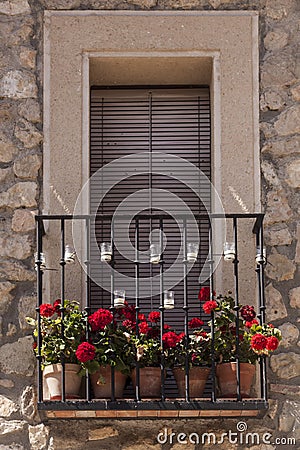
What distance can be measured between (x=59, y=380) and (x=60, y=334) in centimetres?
25

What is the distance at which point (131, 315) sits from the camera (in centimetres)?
718

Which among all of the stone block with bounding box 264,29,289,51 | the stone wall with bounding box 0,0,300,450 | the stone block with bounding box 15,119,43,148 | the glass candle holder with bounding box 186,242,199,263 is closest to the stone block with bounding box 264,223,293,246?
the stone wall with bounding box 0,0,300,450

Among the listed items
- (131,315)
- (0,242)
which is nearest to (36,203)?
(0,242)

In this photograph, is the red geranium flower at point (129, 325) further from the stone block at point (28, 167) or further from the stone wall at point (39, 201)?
the stone block at point (28, 167)

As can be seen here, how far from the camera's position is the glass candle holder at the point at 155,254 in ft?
23.4

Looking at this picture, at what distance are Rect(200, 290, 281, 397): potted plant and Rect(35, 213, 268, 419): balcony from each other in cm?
4

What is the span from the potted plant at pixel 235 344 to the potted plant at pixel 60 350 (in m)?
0.73

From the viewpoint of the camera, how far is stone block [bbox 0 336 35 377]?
7.32 m

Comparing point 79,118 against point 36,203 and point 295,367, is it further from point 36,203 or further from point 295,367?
point 295,367

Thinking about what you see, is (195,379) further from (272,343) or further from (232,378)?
(272,343)

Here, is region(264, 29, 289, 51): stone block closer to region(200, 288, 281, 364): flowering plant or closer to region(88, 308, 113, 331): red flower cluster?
region(200, 288, 281, 364): flowering plant

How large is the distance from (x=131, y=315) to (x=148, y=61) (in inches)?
67.6

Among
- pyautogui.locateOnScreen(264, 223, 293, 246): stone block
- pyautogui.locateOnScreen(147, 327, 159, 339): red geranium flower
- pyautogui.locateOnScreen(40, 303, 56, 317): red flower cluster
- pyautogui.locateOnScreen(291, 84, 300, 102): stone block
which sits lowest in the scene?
pyautogui.locateOnScreen(147, 327, 159, 339): red geranium flower

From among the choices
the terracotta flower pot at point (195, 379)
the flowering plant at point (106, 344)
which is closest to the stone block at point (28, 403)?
the flowering plant at point (106, 344)
